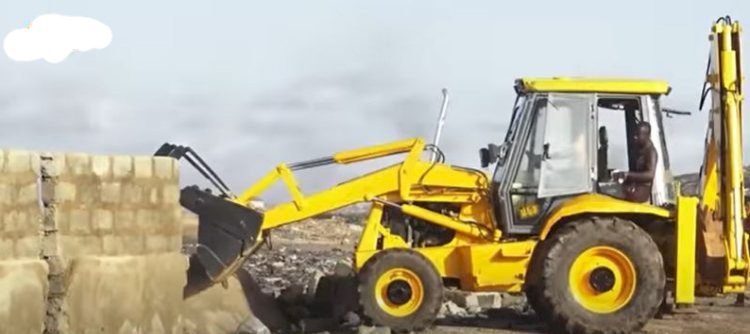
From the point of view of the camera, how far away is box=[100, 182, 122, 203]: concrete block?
13.0 metres

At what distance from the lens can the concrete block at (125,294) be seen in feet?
41.6

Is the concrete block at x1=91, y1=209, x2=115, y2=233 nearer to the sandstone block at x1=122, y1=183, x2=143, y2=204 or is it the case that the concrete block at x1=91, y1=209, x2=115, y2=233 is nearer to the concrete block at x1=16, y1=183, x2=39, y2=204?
the sandstone block at x1=122, y1=183, x2=143, y2=204

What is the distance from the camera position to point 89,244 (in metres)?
12.9

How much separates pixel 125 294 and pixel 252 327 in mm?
1351

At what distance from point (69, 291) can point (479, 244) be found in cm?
413

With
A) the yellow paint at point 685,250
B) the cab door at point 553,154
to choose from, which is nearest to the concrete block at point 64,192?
the cab door at point 553,154

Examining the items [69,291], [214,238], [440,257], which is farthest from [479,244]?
[69,291]

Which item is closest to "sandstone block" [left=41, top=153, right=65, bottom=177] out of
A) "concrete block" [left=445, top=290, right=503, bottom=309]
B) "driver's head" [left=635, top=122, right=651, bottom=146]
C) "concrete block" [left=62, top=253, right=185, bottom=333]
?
"concrete block" [left=62, top=253, right=185, bottom=333]

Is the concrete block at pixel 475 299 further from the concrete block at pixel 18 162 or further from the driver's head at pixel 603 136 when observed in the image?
the concrete block at pixel 18 162

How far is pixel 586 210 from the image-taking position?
1345 cm

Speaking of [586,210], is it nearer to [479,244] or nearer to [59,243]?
[479,244]

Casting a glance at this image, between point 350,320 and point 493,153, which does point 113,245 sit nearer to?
point 350,320

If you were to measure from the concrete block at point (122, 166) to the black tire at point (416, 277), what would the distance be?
2490 mm

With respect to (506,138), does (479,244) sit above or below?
below
